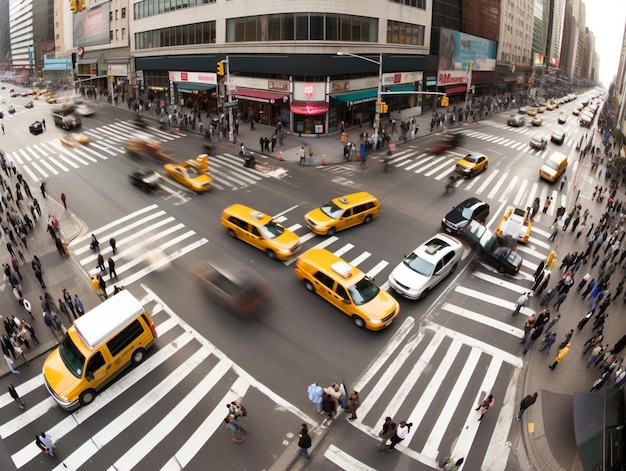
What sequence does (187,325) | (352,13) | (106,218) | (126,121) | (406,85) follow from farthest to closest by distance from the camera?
1. (406,85)
2. (126,121)
3. (352,13)
4. (106,218)
5. (187,325)

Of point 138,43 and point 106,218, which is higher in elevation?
point 138,43

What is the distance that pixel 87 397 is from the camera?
10.8 m

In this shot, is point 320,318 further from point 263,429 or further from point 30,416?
point 30,416

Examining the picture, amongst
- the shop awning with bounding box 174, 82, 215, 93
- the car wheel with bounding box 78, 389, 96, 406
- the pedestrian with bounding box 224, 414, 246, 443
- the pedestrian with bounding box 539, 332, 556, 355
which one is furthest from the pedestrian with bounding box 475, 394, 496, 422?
the shop awning with bounding box 174, 82, 215, 93

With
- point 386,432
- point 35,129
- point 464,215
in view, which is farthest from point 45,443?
point 35,129

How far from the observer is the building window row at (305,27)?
1415 inches

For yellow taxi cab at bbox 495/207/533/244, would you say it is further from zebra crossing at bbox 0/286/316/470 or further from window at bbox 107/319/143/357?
window at bbox 107/319/143/357

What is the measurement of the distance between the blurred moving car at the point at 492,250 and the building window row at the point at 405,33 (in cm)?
3453

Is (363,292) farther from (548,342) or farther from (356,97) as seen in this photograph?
(356,97)

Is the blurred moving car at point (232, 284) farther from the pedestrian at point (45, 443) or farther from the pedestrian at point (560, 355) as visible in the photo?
the pedestrian at point (560, 355)

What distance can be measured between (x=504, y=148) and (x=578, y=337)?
30.5 metres

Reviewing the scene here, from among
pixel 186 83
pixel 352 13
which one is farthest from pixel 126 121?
pixel 352 13

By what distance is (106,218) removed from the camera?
69.2ft

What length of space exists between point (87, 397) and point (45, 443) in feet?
5.32
